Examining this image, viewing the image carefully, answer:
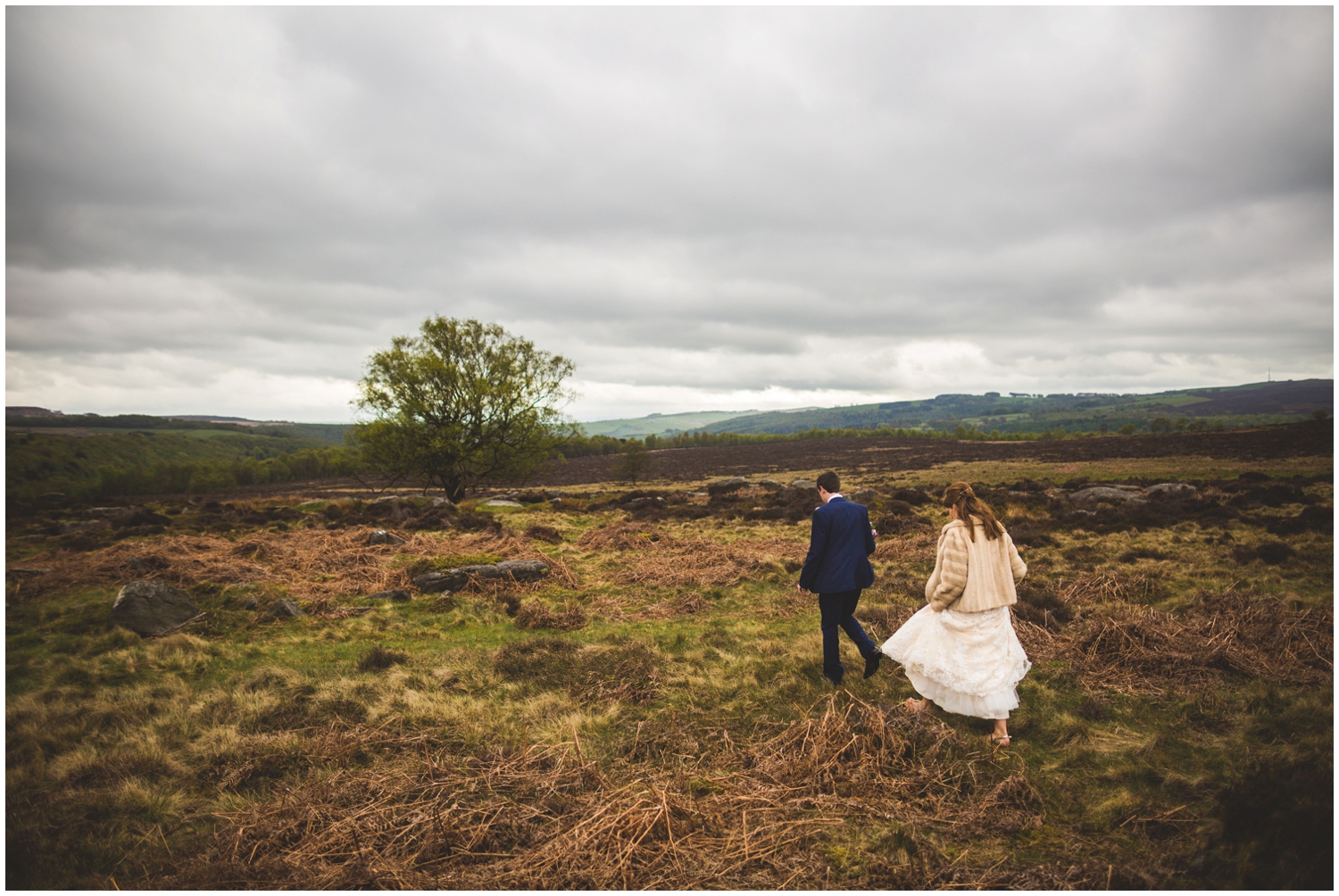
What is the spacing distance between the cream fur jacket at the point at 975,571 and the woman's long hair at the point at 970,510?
0.04 meters

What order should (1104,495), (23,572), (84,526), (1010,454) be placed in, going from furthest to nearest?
(1010,454) → (1104,495) → (84,526) → (23,572)

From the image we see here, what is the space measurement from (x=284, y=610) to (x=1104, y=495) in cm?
3174

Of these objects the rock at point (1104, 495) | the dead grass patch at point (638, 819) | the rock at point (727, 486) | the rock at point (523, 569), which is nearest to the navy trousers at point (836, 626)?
the dead grass patch at point (638, 819)

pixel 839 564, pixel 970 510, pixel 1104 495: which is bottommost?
pixel 1104 495

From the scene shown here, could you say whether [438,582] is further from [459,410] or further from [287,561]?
[459,410]

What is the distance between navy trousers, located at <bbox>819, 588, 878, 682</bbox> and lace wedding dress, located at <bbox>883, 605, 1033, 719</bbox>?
0.93m

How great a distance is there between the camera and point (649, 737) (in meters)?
6.24

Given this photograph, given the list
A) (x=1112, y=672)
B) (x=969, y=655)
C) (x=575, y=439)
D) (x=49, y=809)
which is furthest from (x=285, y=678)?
(x=575, y=439)

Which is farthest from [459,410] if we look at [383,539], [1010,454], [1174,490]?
[1010,454]

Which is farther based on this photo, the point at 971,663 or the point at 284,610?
the point at 284,610

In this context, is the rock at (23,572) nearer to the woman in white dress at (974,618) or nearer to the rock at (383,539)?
the rock at (383,539)

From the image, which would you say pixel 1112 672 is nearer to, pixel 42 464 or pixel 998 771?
pixel 998 771

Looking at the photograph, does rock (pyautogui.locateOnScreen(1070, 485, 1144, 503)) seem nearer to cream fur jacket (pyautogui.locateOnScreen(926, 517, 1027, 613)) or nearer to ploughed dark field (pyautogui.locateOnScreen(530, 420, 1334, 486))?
ploughed dark field (pyautogui.locateOnScreen(530, 420, 1334, 486))

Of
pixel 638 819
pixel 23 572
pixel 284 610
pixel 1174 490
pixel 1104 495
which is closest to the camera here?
pixel 638 819
